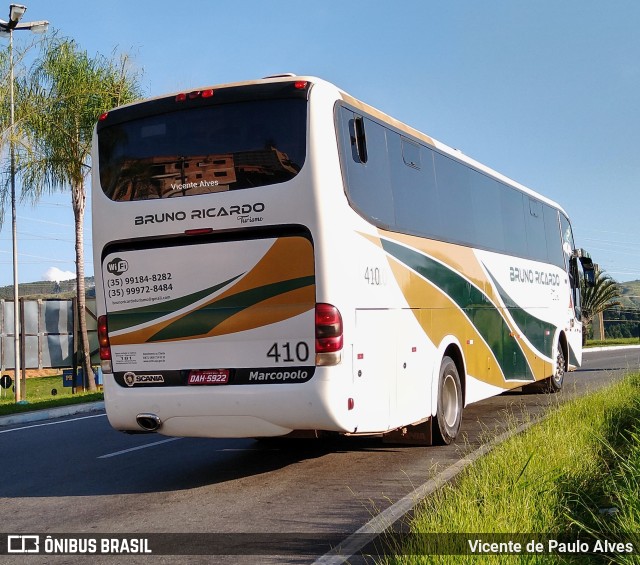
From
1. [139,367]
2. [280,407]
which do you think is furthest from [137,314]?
[280,407]

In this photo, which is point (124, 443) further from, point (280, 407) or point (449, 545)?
point (449, 545)

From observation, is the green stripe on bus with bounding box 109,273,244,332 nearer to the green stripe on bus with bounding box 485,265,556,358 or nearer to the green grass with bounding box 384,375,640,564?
the green grass with bounding box 384,375,640,564

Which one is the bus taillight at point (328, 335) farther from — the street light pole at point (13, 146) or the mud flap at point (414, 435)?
the street light pole at point (13, 146)

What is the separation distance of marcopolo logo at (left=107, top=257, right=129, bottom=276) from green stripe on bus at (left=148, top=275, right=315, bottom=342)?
748mm

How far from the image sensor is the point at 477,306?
12.2m

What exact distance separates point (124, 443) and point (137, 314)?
3.67 metres

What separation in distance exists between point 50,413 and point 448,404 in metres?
9.28

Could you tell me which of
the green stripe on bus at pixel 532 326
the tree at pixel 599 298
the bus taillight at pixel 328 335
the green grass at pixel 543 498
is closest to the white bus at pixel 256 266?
the bus taillight at pixel 328 335

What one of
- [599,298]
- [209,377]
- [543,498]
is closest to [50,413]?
[209,377]

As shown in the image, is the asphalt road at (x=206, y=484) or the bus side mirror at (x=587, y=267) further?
the bus side mirror at (x=587, y=267)

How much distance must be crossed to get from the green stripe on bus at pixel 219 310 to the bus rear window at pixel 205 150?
3.17ft

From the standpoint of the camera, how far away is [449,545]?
5062mm

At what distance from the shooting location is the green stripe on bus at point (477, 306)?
32.1ft

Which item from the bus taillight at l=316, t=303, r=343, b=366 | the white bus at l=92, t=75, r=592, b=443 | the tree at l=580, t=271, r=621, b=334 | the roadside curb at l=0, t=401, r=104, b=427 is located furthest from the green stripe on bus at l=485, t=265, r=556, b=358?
the tree at l=580, t=271, r=621, b=334
